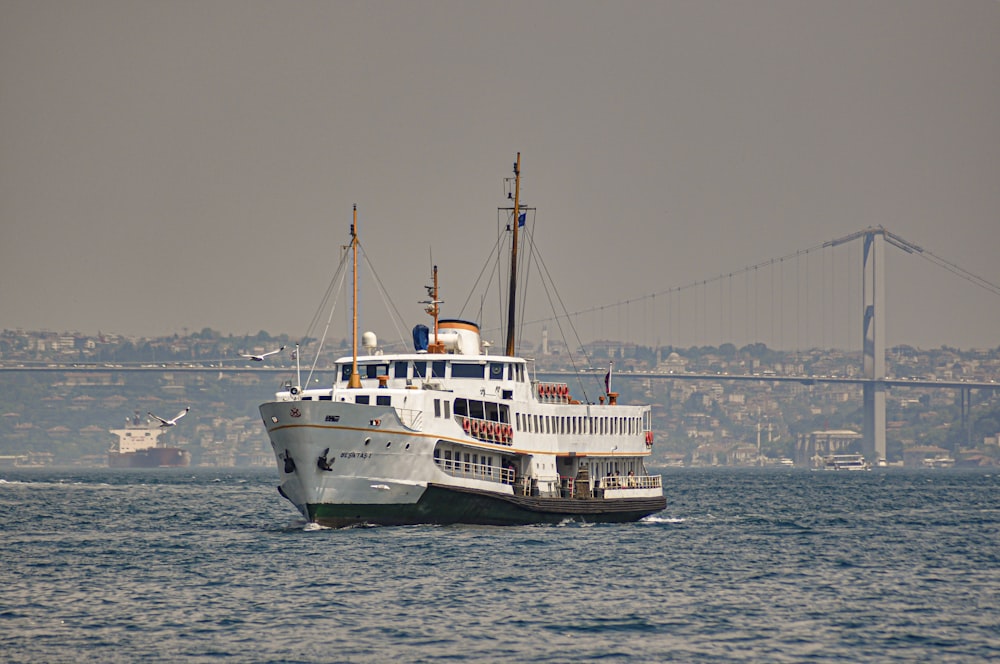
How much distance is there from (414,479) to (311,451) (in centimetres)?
361

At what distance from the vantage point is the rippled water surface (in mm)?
31141

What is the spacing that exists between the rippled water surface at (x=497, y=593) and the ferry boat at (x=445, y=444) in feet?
3.30

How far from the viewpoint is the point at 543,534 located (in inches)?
2069

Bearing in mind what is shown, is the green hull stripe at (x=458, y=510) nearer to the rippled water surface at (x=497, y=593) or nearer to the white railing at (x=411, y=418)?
the rippled water surface at (x=497, y=593)

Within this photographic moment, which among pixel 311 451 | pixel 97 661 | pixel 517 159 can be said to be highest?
pixel 517 159

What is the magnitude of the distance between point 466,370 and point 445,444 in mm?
4322

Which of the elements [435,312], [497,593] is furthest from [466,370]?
[497,593]

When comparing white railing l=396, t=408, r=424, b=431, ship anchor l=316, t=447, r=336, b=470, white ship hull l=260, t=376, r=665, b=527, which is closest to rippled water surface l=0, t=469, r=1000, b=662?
white ship hull l=260, t=376, r=665, b=527

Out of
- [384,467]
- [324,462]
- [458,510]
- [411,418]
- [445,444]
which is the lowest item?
[458,510]

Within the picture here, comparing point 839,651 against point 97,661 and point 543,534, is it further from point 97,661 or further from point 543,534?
point 543,534

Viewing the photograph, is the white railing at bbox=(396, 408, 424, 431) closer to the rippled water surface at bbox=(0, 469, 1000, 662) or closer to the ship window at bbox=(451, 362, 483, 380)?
the rippled water surface at bbox=(0, 469, 1000, 662)

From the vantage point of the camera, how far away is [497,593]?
1503 inches

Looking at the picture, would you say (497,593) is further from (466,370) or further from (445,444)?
(466,370)

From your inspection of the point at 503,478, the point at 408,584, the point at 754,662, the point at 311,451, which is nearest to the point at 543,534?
the point at 503,478
